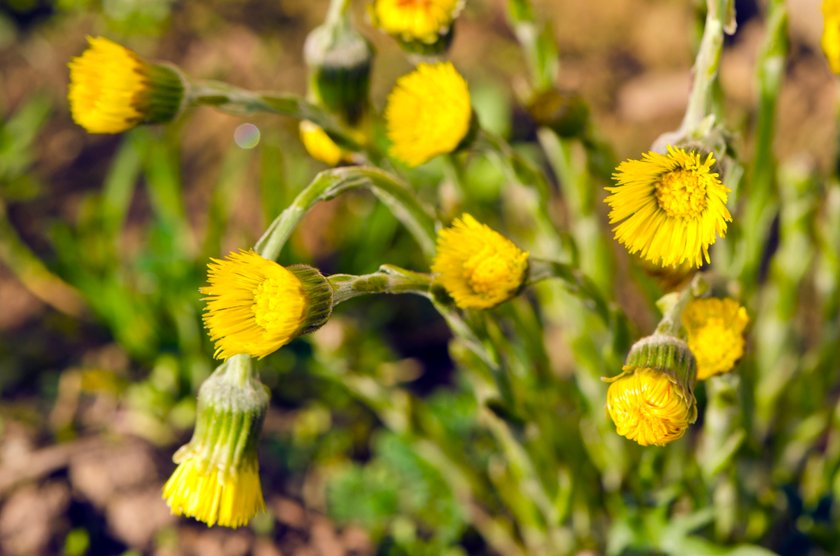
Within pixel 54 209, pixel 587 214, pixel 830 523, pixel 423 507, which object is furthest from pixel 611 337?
pixel 54 209

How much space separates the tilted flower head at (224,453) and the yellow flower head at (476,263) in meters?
0.26

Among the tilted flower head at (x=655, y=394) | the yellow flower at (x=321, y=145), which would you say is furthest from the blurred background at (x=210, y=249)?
the tilted flower head at (x=655, y=394)

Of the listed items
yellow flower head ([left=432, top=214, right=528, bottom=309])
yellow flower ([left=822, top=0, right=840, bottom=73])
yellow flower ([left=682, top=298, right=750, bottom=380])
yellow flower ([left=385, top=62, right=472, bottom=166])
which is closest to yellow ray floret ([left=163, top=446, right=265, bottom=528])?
yellow flower head ([left=432, top=214, right=528, bottom=309])

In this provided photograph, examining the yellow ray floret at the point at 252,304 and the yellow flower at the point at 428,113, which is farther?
the yellow flower at the point at 428,113

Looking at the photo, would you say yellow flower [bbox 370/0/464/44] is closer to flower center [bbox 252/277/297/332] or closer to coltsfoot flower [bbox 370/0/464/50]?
coltsfoot flower [bbox 370/0/464/50]

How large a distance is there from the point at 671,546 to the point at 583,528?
0.72ft

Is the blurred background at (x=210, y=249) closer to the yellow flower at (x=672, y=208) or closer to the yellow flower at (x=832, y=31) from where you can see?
the yellow flower at (x=832, y=31)

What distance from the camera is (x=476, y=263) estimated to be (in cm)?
A: 93

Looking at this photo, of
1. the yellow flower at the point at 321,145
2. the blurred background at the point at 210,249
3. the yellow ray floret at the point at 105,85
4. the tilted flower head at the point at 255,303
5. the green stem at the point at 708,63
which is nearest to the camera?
the tilted flower head at the point at 255,303

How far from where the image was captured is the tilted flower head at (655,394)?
0.85 meters

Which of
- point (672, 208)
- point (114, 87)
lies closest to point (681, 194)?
point (672, 208)

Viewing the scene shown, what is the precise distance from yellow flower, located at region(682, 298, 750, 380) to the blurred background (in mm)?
514

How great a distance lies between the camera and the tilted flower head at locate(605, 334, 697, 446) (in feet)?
2.80

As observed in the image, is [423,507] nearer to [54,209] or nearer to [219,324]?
[219,324]
